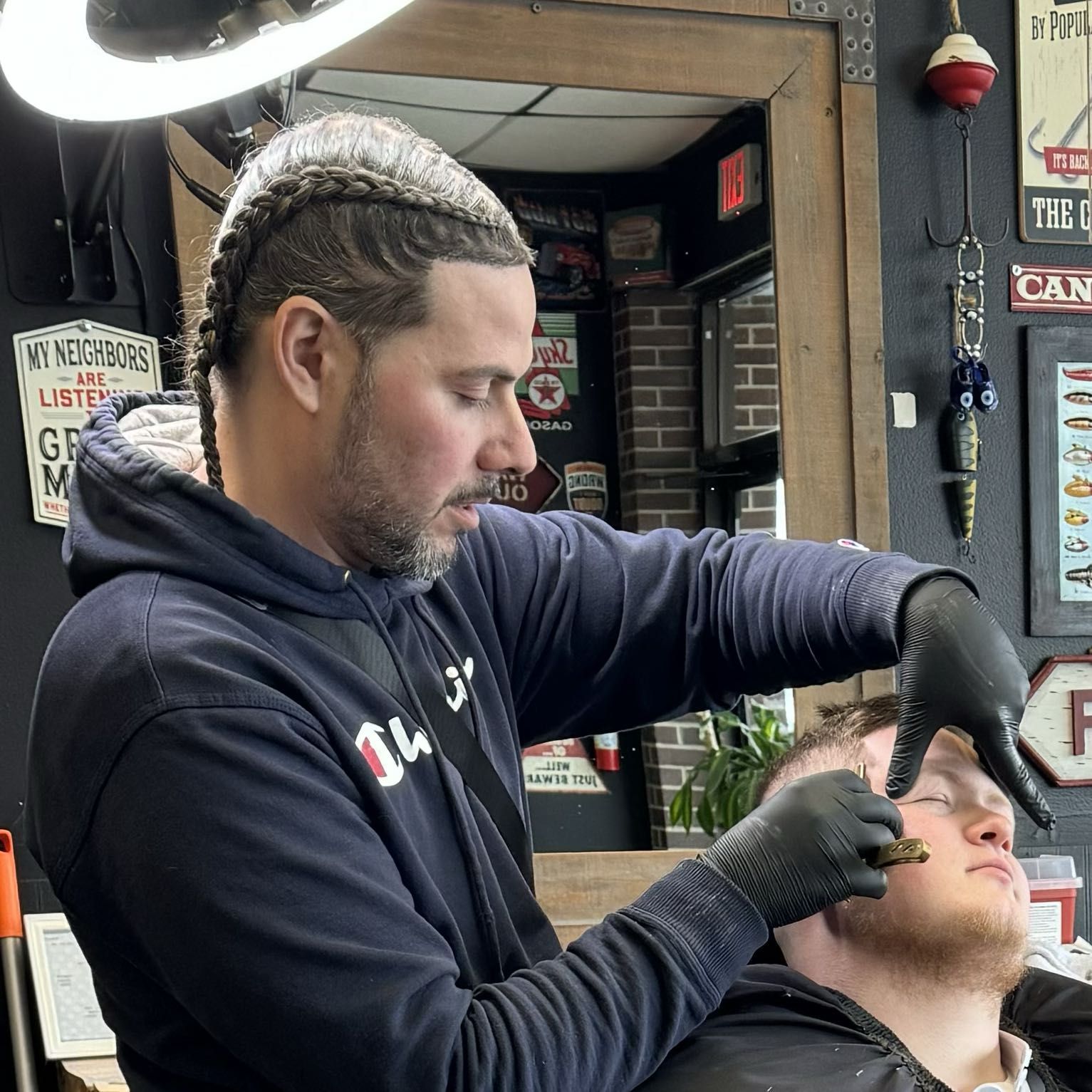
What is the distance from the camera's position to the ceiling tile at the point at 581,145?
2.83 m

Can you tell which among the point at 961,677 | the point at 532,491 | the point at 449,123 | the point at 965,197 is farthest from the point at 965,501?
the point at 961,677

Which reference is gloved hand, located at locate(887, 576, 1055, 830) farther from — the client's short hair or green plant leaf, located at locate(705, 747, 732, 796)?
green plant leaf, located at locate(705, 747, 732, 796)

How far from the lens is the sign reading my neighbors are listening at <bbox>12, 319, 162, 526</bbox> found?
8.49 ft

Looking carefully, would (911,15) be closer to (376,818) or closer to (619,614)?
(619,614)

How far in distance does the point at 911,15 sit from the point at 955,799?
6.64 ft

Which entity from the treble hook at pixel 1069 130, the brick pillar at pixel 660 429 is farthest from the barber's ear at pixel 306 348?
the treble hook at pixel 1069 130

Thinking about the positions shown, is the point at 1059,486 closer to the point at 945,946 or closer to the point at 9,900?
the point at 945,946

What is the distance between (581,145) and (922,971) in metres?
1.76

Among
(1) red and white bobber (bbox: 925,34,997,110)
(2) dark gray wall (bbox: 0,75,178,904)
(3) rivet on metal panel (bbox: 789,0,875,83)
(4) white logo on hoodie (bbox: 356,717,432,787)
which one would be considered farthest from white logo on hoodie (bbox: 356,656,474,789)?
(1) red and white bobber (bbox: 925,34,997,110)

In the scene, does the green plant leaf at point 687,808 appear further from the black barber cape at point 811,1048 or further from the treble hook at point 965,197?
the treble hook at point 965,197

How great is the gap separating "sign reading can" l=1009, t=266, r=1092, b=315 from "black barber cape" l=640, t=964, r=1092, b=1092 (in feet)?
5.81

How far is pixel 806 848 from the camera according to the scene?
1.33 meters

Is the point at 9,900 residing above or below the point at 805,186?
below

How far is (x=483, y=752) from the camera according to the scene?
1485 mm
